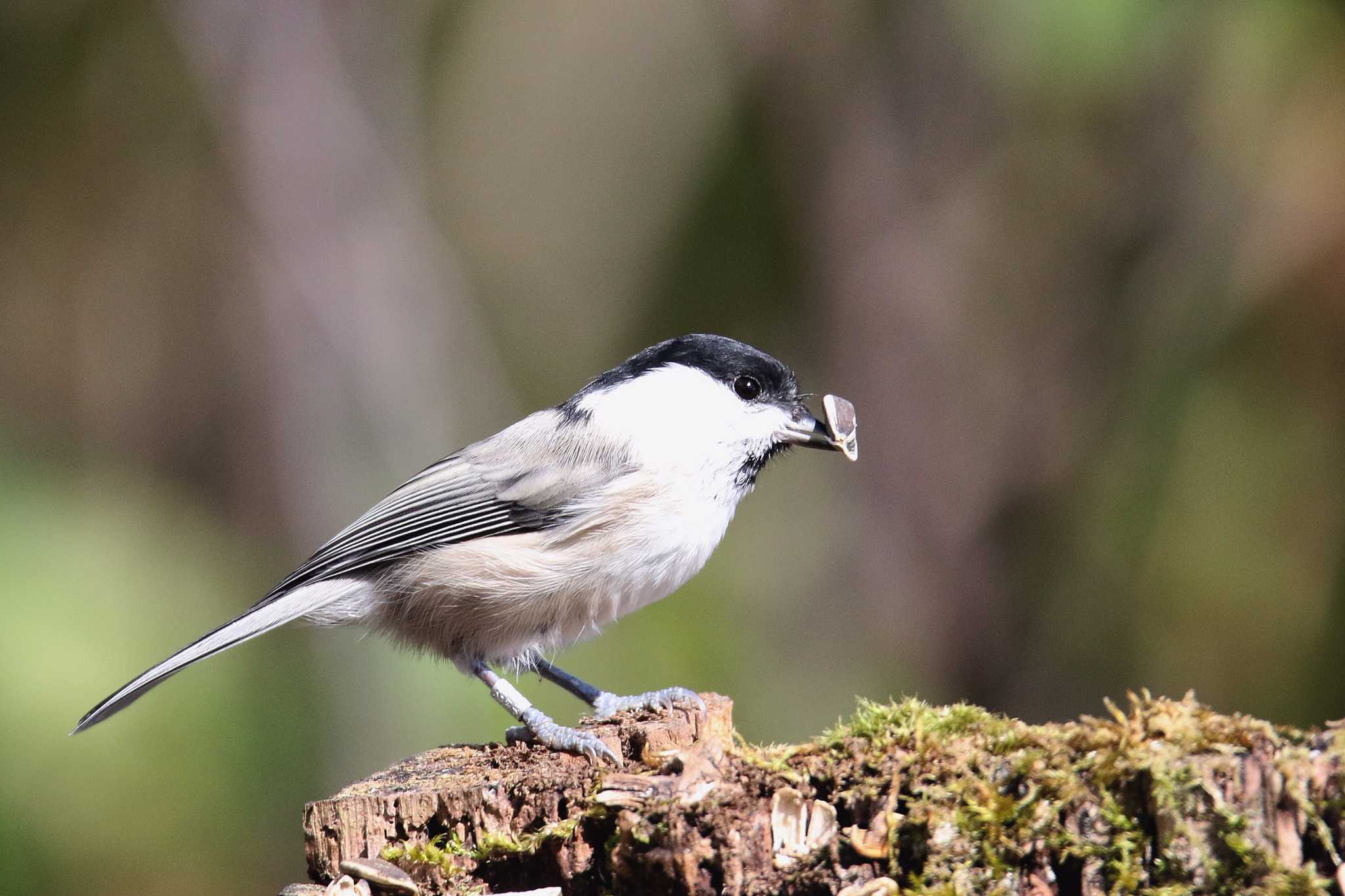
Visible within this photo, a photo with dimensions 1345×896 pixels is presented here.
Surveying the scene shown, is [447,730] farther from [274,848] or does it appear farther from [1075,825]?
[1075,825]

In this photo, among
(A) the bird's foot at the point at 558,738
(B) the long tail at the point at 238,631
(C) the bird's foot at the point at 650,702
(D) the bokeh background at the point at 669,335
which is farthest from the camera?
(D) the bokeh background at the point at 669,335

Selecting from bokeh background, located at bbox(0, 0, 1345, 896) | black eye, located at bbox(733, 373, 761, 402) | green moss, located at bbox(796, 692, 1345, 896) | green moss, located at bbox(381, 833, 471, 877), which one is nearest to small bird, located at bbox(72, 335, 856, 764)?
black eye, located at bbox(733, 373, 761, 402)

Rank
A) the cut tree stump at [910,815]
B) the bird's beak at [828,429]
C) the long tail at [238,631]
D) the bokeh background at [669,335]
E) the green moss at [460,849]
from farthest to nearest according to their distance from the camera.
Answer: the bokeh background at [669,335]
the bird's beak at [828,429]
the long tail at [238,631]
the green moss at [460,849]
the cut tree stump at [910,815]

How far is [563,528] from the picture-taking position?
2.56 m

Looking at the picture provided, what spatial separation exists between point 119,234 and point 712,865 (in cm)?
559

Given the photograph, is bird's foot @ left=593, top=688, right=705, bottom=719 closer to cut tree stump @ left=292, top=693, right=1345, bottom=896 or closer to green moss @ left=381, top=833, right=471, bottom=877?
cut tree stump @ left=292, top=693, right=1345, bottom=896

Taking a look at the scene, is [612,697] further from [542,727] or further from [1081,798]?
[1081,798]

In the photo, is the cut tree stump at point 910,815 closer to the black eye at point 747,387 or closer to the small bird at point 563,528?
the small bird at point 563,528

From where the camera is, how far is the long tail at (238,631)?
242cm

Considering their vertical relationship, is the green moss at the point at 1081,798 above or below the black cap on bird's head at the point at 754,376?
below

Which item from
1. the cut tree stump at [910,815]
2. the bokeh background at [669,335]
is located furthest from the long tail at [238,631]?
the bokeh background at [669,335]

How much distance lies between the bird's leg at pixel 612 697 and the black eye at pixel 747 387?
2.37ft

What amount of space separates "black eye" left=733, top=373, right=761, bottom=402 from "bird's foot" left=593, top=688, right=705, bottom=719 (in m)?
0.74

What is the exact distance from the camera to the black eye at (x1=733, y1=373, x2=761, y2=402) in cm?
266
